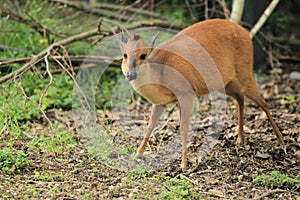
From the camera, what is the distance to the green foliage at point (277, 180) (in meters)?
4.26

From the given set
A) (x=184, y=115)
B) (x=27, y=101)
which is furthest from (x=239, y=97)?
(x=27, y=101)

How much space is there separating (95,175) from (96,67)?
2.51 meters

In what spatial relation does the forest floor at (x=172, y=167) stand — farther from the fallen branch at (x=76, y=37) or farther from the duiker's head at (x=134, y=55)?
the duiker's head at (x=134, y=55)

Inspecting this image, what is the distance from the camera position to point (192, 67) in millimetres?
4832

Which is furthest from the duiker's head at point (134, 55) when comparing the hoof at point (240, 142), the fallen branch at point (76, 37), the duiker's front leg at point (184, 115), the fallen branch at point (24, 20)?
the fallen branch at point (24, 20)

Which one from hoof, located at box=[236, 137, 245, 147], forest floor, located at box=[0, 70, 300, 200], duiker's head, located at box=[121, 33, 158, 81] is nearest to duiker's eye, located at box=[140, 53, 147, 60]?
duiker's head, located at box=[121, 33, 158, 81]

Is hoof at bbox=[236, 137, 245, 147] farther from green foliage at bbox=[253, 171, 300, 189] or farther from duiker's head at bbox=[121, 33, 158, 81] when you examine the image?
duiker's head at bbox=[121, 33, 158, 81]

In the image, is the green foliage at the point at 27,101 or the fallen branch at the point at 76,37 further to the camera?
the fallen branch at the point at 76,37

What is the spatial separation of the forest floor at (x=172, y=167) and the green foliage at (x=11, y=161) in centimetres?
5

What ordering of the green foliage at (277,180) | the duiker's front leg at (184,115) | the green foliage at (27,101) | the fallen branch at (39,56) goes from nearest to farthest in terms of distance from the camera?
the green foliage at (277,180) < the duiker's front leg at (184,115) < the green foliage at (27,101) < the fallen branch at (39,56)

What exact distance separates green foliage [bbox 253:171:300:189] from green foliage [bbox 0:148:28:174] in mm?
1955

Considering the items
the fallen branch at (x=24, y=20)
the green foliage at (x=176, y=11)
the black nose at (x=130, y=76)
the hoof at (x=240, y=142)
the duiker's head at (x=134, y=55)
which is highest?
the green foliage at (x=176, y=11)

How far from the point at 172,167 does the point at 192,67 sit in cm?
93

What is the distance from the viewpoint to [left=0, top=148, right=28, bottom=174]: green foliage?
14.4 feet
